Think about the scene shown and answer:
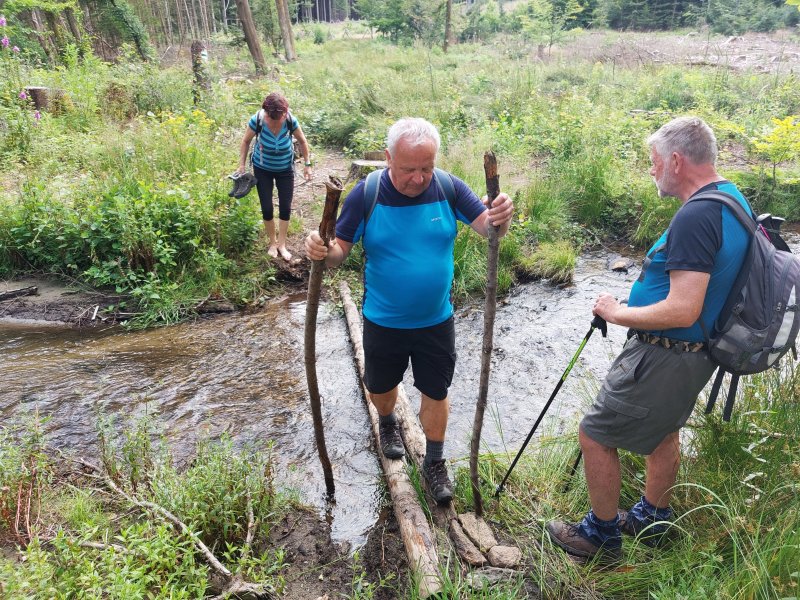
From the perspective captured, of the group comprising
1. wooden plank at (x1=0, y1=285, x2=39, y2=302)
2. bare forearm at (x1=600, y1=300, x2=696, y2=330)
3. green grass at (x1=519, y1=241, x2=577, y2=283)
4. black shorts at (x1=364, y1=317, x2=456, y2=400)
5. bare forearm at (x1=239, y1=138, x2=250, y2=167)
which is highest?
bare forearm at (x1=239, y1=138, x2=250, y2=167)

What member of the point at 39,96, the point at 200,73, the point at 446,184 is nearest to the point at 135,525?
the point at 446,184

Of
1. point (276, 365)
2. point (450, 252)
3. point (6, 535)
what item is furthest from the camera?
point (276, 365)

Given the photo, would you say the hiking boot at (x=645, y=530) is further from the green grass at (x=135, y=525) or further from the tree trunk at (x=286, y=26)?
the tree trunk at (x=286, y=26)

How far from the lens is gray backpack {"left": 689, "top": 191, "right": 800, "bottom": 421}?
219 centimetres

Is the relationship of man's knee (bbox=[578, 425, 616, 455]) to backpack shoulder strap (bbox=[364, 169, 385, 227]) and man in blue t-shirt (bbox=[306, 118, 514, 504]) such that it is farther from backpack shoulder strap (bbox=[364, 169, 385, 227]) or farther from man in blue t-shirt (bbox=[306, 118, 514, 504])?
backpack shoulder strap (bbox=[364, 169, 385, 227])

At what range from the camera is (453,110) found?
11070 mm

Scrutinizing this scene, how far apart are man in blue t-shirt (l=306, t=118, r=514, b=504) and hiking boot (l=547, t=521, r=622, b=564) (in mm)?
635

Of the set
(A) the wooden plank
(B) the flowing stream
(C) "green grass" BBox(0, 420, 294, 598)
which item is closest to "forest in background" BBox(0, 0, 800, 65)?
(A) the wooden plank

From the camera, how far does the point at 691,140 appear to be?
224 centimetres

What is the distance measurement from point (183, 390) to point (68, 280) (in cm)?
275

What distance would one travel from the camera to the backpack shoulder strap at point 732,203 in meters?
2.13

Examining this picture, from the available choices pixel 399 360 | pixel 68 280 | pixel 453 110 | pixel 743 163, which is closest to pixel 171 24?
pixel 453 110

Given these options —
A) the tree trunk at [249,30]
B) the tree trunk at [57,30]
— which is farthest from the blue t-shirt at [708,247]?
the tree trunk at [57,30]

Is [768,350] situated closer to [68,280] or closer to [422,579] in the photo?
[422,579]
